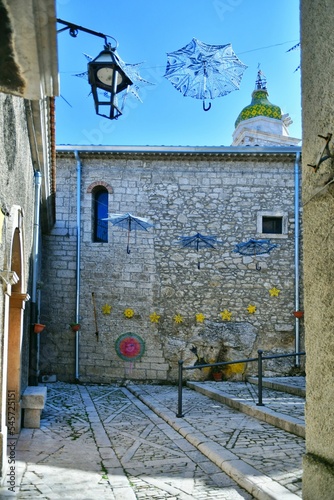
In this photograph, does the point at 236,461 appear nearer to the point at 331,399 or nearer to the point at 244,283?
the point at 331,399

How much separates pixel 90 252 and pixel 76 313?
155cm

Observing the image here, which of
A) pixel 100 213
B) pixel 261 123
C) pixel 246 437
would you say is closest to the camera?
pixel 246 437

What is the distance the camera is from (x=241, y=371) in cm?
1223

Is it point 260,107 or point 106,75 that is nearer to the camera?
point 106,75

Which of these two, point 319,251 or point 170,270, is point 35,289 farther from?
point 319,251

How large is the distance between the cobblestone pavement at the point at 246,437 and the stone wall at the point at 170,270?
3128mm

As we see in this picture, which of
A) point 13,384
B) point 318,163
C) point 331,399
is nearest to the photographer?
point 331,399

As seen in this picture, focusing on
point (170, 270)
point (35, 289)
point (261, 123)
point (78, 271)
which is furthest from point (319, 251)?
point (261, 123)

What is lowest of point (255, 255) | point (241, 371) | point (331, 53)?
point (241, 371)

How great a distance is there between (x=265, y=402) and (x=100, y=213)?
22.8 ft

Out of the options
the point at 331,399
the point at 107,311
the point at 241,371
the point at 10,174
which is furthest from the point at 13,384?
the point at 241,371

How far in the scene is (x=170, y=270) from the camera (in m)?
12.6

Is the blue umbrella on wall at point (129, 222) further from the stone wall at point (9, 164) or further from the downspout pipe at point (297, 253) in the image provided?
the stone wall at point (9, 164)

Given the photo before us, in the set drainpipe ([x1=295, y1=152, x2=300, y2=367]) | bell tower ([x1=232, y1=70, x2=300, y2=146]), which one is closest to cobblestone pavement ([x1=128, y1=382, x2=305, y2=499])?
drainpipe ([x1=295, y1=152, x2=300, y2=367])
